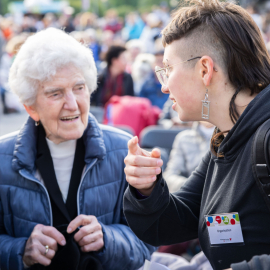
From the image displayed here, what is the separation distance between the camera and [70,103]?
2.03 m

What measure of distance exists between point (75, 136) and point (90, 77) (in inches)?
14.3

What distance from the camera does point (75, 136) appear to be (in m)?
2.06

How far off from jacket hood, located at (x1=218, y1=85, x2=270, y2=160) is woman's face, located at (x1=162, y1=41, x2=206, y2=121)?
187mm

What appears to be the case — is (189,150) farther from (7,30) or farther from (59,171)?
(7,30)

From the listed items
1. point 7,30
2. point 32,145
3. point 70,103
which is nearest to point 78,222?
point 32,145

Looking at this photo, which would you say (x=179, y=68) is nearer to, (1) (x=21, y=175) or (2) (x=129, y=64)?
(1) (x=21, y=175)

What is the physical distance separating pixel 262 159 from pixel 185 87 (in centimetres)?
43

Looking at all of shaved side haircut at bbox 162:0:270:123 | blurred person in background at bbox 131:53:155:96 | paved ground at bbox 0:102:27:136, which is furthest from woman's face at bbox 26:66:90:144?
paved ground at bbox 0:102:27:136

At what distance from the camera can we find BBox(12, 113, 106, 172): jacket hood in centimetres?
199

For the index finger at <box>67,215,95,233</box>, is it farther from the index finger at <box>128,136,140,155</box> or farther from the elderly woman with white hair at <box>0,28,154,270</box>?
the index finger at <box>128,136,140,155</box>

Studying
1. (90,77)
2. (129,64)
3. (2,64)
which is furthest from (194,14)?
(2,64)

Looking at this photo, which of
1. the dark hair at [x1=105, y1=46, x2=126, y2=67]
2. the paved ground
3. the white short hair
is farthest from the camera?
the paved ground

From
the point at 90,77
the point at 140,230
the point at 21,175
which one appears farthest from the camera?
the point at 90,77

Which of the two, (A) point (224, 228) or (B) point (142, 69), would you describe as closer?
(A) point (224, 228)
